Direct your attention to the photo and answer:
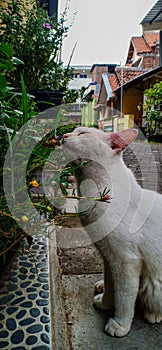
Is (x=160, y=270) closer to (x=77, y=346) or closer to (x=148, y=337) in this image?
(x=148, y=337)

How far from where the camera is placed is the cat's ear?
41.2 inches

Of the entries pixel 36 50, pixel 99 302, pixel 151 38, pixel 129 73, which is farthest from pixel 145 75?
pixel 99 302

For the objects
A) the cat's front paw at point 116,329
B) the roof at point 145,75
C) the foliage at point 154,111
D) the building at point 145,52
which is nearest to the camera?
the cat's front paw at point 116,329

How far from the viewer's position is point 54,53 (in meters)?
2.68

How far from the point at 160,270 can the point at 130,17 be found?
270cm

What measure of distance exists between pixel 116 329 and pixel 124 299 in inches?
4.5

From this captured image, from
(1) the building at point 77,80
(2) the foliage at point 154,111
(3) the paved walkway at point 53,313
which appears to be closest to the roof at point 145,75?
(2) the foliage at point 154,111

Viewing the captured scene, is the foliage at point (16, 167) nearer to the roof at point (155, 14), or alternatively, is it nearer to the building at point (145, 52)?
the roof at point (155, 14)

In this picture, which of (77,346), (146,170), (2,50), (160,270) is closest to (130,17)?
(146,170)

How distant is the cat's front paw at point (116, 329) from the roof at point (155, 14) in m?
6.91

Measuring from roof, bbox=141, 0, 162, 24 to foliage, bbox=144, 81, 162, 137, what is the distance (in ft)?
5.11

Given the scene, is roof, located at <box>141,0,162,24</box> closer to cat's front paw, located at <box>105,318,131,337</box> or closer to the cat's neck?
the cat's neck

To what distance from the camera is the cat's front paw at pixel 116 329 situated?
3.36 ft

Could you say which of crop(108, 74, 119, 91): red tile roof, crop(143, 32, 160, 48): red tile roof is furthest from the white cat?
crop(143, 32, 160, 48): red tile roof
